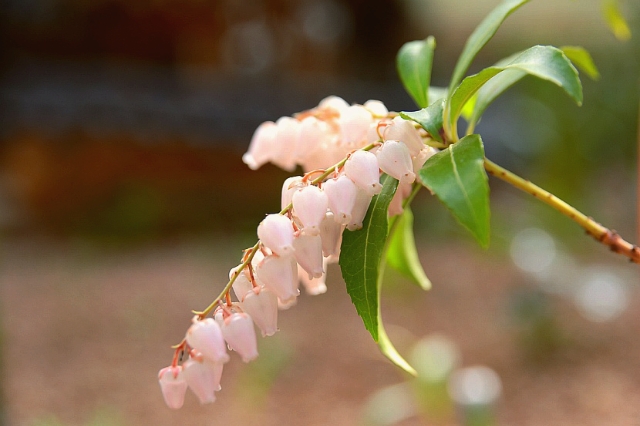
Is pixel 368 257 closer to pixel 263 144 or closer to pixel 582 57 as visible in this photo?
pixel 263 144

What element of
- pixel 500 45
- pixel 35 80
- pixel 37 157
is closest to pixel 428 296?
pixel 37 157

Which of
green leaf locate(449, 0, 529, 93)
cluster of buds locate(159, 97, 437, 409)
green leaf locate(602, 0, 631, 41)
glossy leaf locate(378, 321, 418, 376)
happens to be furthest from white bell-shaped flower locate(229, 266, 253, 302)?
green leaf locate(602, 0, 631, 41)

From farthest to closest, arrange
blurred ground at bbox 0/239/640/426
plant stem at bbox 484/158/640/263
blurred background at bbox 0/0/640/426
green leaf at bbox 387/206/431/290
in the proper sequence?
blurred background at bbox 0/0/640/426, blurred ground at bbox 0/239/640/426, green leaf at bbox 387/206/431/290, plant stem at bbox 484/158/640/263

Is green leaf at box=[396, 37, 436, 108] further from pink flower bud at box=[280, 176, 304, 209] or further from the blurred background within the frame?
the blurred background

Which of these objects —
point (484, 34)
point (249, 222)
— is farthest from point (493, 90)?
point (249, 222)

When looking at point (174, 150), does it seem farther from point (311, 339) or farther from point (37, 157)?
point (311, 339)

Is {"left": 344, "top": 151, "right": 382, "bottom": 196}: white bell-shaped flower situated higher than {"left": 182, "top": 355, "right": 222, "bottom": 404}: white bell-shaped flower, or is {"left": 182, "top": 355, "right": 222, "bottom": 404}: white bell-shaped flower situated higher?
{"left": 344, "top": 151, "right": 382, "bottom": 196}: white bell-shaped flower
